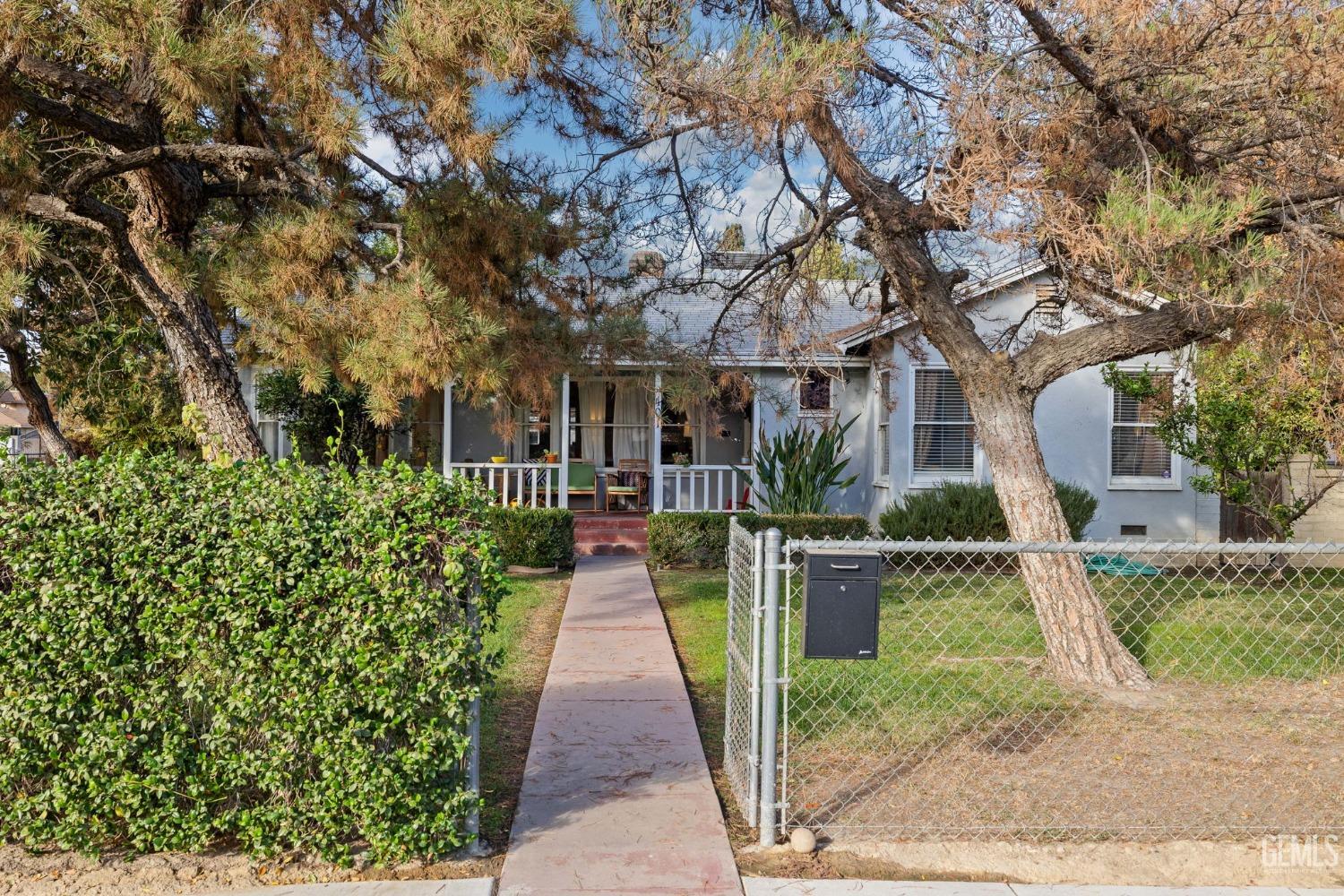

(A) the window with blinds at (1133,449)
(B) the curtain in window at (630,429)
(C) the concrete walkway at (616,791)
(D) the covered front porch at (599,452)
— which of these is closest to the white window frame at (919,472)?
(A) the window with blinds at (1133,449)

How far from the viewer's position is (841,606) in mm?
4273

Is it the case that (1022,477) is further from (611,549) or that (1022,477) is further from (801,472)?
(611,549)

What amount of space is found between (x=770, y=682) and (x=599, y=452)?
16.2m

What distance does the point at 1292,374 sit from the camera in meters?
6.66

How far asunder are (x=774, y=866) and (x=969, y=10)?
16.8ft

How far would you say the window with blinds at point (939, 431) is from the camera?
15.4 metres

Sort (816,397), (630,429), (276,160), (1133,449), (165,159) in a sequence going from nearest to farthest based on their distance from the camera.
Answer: (276,160) < (165,159) < (1133,449) < (816,397) < (630,429)

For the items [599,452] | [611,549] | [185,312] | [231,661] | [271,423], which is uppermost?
[185,312]

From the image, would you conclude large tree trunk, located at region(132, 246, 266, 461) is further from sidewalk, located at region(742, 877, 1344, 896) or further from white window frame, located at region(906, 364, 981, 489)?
white window frame, located at region(906, 364, 981, 489)

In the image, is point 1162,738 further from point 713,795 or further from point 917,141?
point 917,141

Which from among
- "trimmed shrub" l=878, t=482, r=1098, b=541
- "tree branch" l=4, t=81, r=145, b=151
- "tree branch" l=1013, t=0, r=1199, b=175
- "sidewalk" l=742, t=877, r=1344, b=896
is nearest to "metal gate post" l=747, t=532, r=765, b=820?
"sidewalk" l=742, t=877, r=1344, b=896

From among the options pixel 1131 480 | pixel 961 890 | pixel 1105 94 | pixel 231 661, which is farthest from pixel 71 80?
pixel 1131 480

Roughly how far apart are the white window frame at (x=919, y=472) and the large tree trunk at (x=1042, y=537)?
24.6 ft

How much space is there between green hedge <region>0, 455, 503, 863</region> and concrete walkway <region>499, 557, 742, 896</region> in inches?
19.3
